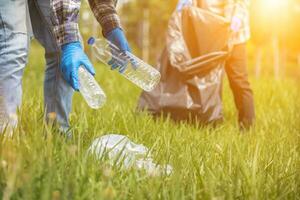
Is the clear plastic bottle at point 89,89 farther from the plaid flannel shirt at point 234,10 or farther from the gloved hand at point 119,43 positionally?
the plaid flannel shirt at point 234,10

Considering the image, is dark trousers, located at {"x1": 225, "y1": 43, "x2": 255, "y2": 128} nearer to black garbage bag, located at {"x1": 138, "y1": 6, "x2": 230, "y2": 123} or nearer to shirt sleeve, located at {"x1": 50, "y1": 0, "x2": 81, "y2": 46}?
black garbage bag, located at {"x1": 138, "y1": 6, "x2": 230, "y2": 123}

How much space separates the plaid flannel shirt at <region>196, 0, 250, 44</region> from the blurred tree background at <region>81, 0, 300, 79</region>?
793 cm

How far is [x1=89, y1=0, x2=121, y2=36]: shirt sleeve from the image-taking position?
3.02 meters

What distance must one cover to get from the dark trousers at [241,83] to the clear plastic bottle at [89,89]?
1.94 meters

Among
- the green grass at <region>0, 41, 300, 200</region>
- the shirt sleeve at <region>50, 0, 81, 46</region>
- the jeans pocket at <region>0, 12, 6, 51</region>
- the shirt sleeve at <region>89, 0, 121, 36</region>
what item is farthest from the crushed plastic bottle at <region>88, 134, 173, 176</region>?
the shirt sleeve at <region>89, 0, 121, 36</region>

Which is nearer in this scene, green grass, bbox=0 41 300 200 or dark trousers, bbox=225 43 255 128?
green grass, bbox=0 41 300 200

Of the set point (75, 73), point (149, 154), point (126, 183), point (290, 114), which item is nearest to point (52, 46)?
point (75, 73)

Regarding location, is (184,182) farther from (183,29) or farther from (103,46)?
(183,29)

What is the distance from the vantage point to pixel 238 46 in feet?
14.3

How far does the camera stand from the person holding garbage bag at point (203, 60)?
4.30 m

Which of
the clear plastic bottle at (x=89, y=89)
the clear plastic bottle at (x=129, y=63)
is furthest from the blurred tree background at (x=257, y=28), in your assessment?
the clear plastic bottle at (x=89, y=89)

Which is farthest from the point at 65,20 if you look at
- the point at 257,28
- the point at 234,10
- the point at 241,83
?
the point at 257,28

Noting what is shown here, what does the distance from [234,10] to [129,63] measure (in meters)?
1.50

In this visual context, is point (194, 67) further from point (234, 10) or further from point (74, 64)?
point (74, 64)
